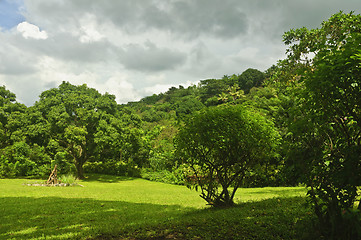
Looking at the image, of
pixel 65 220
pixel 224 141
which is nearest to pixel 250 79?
pixel 224 141

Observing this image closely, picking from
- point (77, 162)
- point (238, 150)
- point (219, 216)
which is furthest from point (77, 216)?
point (77, 162)

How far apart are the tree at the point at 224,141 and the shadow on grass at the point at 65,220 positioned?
6.04 ft

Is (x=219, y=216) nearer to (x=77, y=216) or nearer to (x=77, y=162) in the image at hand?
(x=77, y=216)

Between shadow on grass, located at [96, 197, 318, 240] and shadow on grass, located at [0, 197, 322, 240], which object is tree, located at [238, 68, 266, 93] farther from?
shadow on grass, located at [96, 197, 318, 240]

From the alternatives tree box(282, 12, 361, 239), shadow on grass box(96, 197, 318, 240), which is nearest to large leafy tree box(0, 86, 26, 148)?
shadow on grass box(96, 197, 318, 240)

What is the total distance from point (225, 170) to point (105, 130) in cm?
1691

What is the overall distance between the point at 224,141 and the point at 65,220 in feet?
17.6

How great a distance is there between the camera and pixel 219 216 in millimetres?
6422

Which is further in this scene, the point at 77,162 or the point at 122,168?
the point at 122,168

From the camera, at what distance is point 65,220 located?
7441mm

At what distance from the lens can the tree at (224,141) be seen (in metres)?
7.41

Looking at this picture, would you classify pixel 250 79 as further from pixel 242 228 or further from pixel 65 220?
pixel 242 228

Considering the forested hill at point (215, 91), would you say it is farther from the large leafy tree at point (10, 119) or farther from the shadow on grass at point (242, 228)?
the shadow on grass at point (242, 228)

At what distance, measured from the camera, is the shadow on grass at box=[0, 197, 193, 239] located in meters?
5.91
